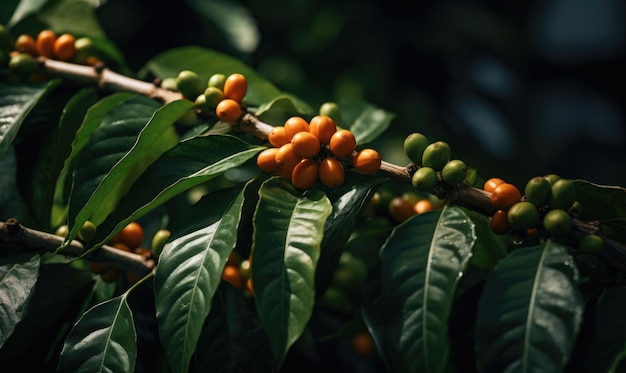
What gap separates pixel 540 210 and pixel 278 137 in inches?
16.4

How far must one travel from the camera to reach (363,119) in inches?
58.8

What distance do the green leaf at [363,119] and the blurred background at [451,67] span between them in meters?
0.69

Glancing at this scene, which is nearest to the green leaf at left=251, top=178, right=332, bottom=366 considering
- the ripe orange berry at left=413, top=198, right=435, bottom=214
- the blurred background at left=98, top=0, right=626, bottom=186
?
the ripe orange berry at left=413, top=198, right=435, bottom=214

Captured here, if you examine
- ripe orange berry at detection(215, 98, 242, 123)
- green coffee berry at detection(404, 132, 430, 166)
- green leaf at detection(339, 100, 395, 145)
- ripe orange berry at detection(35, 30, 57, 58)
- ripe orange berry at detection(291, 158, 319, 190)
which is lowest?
green leaf at detection(339, 100, 395, 145)

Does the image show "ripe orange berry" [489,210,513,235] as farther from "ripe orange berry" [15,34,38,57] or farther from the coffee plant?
"ripe orange berry" [15,34,38,57]

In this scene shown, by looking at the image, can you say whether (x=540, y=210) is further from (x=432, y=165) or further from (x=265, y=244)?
(x=265, y=244)

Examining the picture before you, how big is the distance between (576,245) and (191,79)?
2.34 ft

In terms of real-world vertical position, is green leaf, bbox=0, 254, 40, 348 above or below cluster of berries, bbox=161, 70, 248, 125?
below

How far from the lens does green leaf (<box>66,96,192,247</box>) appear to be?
1.16m

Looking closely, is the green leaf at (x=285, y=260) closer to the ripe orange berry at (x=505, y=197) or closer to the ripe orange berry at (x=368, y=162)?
the ripe orange berry at (x=368, y=162)

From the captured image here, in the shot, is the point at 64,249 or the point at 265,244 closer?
the point at 265,244

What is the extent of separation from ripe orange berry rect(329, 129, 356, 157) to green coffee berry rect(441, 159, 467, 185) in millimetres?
152

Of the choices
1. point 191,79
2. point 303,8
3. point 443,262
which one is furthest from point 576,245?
point 303,8

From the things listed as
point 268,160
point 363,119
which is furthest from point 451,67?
point 268,160
